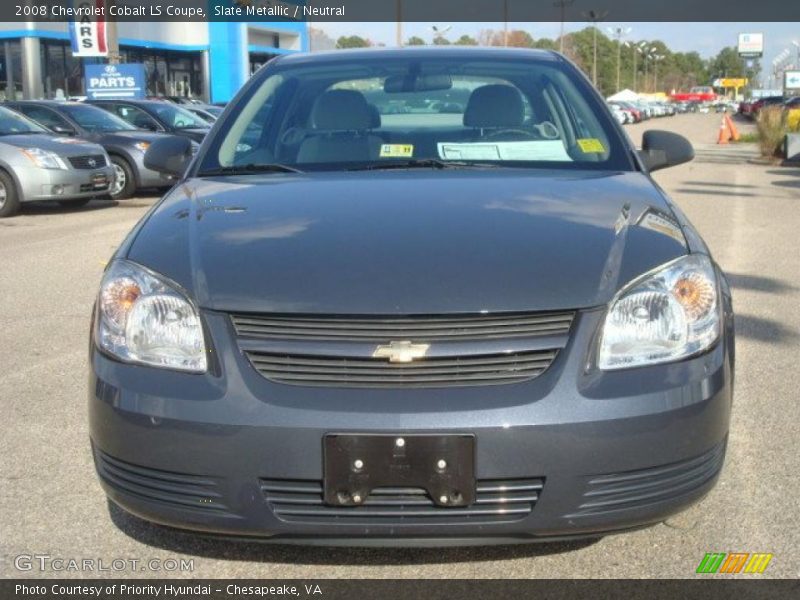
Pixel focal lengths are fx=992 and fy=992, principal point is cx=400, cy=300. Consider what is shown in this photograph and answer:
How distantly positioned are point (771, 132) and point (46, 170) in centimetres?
1614

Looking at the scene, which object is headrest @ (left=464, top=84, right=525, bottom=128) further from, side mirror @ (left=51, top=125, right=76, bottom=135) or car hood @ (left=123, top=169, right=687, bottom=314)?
side mirror @ (left=51, top=125, right=76, bottom=135)

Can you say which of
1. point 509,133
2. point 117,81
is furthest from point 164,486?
point 117,81

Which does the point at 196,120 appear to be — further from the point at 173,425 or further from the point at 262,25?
the point at 262,25

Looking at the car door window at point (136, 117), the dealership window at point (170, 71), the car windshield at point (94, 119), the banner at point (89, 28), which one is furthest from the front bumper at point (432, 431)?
the dealership window at point (170, 71)

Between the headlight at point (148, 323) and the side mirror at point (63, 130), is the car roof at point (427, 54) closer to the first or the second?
the headlight at point (148, 323)

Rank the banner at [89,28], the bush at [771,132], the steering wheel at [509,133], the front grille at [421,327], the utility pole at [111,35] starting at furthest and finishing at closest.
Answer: the utility pole at [111,35] → the banner at [89,28] → the bush at [771,132] → the steering wheel at [509,133] → the front grille at [421,327]

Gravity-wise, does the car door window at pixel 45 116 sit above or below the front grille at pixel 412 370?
above

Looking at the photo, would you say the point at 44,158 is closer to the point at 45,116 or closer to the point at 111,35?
the point at 45,116

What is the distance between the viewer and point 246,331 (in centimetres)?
249

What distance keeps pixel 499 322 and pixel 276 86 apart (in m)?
2.18

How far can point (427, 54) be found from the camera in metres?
4.35

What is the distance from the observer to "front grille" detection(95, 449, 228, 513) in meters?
2.43

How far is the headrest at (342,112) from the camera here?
3.94 meters

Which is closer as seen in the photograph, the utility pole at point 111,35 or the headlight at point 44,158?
the headlight at point 44,158
